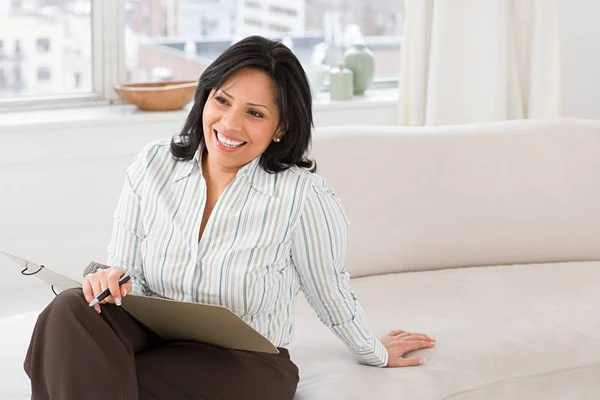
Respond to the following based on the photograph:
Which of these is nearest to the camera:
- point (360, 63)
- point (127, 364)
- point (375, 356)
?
point (127, 364)

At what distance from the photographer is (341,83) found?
11.3 feet

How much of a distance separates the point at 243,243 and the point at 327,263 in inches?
6.8

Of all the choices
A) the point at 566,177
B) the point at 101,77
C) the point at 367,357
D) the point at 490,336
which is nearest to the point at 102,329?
the point at 367,357

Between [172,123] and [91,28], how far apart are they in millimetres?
455

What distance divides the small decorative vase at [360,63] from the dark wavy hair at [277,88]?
69.6 inches

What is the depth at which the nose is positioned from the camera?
176 cm

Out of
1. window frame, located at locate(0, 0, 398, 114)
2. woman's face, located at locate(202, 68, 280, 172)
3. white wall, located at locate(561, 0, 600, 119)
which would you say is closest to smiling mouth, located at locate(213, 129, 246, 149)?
woman's face, located at locate(202, 68, 280, 172)

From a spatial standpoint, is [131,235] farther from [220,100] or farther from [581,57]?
[581,57]

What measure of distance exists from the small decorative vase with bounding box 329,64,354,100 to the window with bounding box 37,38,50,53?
40.8 inches

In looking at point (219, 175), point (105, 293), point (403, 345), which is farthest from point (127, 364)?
point (403, 345)

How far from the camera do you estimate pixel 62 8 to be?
316 cm

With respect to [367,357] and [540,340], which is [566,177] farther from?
[367,357]

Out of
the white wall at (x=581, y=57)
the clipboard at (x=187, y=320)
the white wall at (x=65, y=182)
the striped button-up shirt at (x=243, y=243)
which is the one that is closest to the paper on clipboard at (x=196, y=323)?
the clipboard at (x=187, y=320)

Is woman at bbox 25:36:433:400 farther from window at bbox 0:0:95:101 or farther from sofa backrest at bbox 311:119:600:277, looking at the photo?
window at bbox 0:0:95:101
